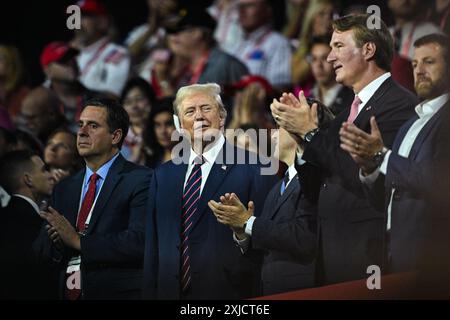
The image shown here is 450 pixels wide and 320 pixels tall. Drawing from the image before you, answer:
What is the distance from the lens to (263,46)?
6.95 metres

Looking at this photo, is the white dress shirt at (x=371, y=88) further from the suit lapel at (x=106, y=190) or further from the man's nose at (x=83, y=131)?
the man's nose at (x=83, y=131)

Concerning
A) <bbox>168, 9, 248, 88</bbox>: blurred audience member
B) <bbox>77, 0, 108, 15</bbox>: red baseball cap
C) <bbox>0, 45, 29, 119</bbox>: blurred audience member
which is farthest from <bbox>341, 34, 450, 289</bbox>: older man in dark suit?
<bbox>77, 0, 108, 15</bbox>: red baseball cap

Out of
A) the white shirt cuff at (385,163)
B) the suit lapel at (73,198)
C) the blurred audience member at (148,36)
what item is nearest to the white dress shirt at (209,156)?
the suit lapel at (73,198)

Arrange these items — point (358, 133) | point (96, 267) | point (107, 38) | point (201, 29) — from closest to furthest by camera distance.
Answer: point (358, 133) → point (96, 267) → point (201, 29) → point (107, 38)

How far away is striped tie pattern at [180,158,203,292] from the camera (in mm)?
5062

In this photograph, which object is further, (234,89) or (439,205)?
(234,89)

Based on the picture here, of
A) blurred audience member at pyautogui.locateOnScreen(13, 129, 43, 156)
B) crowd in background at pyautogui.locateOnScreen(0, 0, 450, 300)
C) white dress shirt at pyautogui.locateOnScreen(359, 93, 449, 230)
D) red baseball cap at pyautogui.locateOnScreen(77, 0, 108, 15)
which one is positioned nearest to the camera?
white dress shirt at pyautogui.locateOnScreen(359, 93, 449, 230)

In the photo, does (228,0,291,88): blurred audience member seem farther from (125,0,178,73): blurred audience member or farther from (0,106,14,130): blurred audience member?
(0,106,14,130): blurred audience member

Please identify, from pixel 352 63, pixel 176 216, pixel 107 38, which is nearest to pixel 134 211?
pixel 176 216

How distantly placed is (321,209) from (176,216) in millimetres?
668

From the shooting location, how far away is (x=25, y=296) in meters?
5.57

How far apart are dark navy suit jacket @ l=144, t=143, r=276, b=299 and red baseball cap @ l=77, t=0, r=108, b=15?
237cm
